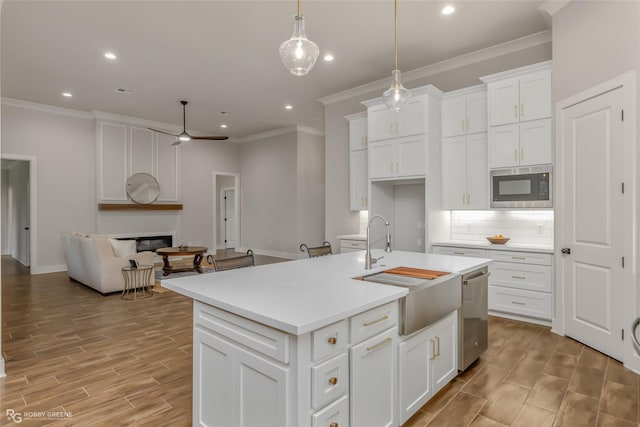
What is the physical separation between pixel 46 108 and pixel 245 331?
794cm

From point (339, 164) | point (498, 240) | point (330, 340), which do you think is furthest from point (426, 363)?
point (339, 164)

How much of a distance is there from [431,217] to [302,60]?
3111mm

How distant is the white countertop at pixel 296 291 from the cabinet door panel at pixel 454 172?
2008 millimetres

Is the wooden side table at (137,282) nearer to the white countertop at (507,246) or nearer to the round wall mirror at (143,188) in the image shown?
the round wall mirror at (143,188)

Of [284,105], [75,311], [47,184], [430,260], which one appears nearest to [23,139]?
[47,184]

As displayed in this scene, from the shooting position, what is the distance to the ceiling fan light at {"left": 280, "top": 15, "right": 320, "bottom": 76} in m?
2.20

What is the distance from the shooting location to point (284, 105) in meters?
7.13

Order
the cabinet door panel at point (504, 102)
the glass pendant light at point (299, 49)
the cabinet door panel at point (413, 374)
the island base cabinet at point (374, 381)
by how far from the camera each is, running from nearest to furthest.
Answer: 1. the island base cabinet at point (374, 381)
2. the cabinet door panel at point (413, 374)
3. the glass pendant light at point (299, 49)
4. the cabinet door panel at point (504, 102)

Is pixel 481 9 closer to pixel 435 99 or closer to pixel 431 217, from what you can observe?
pixel 435 99

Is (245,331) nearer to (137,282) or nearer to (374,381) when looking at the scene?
(374,381)

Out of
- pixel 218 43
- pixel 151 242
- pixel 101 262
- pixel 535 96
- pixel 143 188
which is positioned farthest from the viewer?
pixel 151 242

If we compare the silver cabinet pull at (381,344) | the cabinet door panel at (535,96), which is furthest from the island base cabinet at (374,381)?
the cabinet door panel at (535,96)

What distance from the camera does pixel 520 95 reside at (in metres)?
4.08

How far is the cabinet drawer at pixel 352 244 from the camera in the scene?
5.47 m
